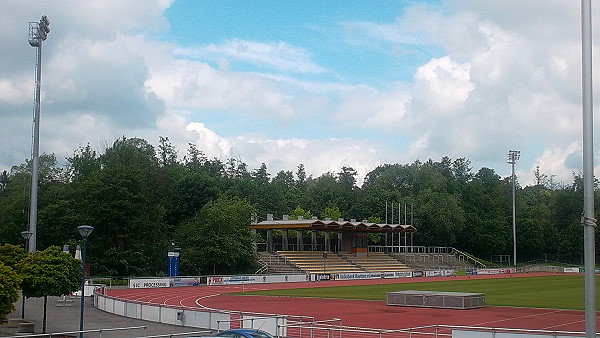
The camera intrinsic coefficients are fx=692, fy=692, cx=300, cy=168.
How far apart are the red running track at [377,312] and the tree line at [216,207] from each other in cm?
2037

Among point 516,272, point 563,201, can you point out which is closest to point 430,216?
point 516,272

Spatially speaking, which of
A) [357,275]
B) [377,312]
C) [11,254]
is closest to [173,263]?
[357,275]

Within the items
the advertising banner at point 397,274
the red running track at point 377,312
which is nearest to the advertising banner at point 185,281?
the red running track at point 377,312

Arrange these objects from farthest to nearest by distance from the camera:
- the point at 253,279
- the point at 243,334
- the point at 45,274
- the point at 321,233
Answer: the point at 321,233 < the point at 253,279 < the point at 45,274 < the point at 243,334

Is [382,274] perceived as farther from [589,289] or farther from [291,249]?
[589,289]

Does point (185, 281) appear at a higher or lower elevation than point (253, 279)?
higher

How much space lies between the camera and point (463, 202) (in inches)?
5664

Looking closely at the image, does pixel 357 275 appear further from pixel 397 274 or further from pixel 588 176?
pixel 588 176

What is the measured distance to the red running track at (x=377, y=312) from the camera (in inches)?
1330

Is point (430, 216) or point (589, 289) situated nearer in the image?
point (589, 289)

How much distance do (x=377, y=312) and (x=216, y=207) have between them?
4466 cm

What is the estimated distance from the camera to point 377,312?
39.9m

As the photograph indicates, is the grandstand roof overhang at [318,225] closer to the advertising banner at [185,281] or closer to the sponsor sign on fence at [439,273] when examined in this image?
the sponsor sign on fence at [439,273]

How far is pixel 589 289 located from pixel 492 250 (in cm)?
12177
